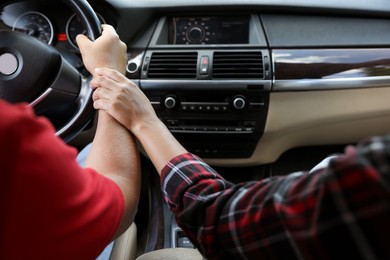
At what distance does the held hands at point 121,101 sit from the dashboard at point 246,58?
15.0 inches

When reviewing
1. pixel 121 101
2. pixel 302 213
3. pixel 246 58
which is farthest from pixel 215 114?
pixel 302 213

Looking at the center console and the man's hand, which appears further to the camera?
the center console

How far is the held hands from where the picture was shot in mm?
914

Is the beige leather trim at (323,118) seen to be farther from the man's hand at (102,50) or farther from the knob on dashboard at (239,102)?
the man's hand at (102,50)

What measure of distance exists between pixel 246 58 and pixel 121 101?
535 mm

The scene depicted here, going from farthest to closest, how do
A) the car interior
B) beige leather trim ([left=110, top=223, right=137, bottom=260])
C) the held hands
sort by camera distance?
the car interior
beige leather trim ([left=110, top=223, right=137, bottom=260])
the held hands

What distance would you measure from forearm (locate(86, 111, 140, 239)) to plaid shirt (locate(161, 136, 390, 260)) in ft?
0.32

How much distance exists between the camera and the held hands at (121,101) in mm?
914

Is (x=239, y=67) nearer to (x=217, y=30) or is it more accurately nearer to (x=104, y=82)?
(x=217, y=30)

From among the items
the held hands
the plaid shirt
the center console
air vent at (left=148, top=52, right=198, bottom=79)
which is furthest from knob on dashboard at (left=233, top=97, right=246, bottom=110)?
the plaid shirt

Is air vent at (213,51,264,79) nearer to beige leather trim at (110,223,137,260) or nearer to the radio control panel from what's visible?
the radio control panel

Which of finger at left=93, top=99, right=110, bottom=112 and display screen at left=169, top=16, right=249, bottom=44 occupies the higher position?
display screen at left=169, top=16, right=249, bottom=44

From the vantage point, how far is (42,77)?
1.02 metres

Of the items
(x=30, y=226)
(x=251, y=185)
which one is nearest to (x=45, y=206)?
(x=30, y=226)
